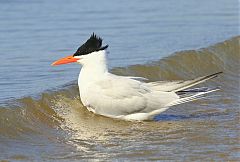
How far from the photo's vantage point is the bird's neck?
25.5ft

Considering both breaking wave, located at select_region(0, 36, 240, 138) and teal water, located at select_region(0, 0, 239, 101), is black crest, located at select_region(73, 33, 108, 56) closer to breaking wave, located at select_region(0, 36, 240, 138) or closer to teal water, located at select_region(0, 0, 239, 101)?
breaking wave, located at select_region(0, 36, 240, 138)

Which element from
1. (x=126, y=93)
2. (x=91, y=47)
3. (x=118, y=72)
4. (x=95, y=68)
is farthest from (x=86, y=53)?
(x=118, y=72)

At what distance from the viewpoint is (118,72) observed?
9.38 metres

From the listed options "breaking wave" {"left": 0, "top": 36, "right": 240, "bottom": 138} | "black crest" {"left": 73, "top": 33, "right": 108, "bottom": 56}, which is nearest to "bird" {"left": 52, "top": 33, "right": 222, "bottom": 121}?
"black crest" {"left": 73, "top": 33, "right": 108, "bottom": 56}

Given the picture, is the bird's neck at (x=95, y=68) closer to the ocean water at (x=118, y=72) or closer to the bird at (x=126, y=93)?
the bird at (x=126, y=93)

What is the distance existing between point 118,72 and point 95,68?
62.9 inches

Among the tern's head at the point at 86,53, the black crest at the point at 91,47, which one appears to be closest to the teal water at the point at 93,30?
the tern's head at the point at 86,53

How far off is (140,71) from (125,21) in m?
3.17

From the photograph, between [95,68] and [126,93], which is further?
[95,68]

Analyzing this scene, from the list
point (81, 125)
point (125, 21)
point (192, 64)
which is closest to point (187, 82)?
point (81, 125)

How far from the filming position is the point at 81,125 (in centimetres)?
749

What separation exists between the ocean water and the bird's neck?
0.42 metres

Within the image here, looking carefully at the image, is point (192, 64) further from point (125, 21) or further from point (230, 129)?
Result: point (230, 129)

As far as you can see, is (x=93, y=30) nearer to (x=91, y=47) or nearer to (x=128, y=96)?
(x=91, y=47)
